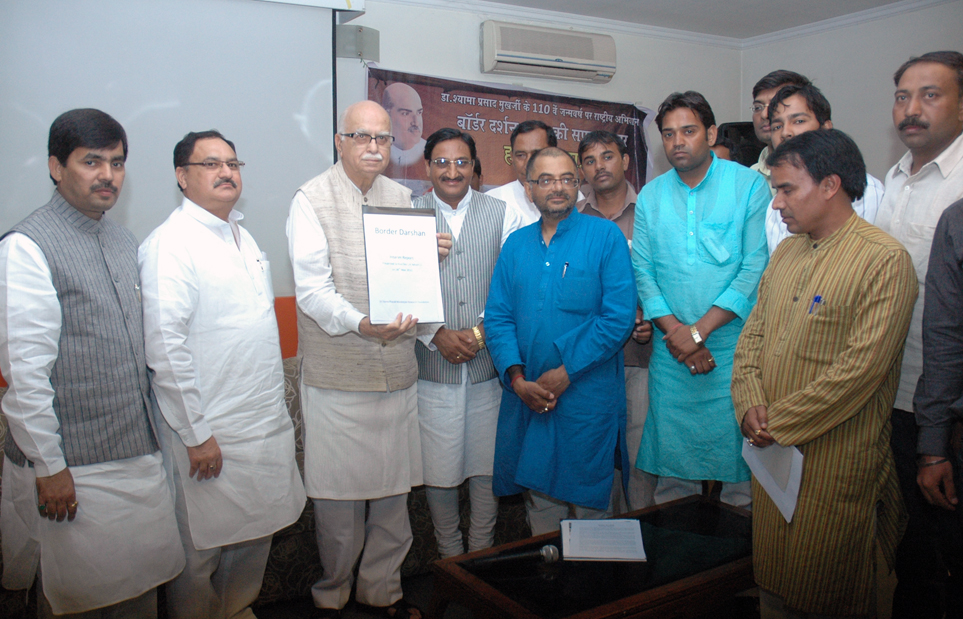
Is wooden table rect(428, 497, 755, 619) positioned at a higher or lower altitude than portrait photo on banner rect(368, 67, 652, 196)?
lower

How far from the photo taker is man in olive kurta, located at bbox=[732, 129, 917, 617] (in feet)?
5.42

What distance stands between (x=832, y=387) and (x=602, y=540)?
80 centimetres

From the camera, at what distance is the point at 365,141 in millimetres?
2262

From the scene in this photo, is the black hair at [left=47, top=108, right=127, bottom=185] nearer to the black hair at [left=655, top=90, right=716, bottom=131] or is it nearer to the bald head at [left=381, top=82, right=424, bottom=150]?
the black hair at [left=655, top=90, right=716, bottom=131]

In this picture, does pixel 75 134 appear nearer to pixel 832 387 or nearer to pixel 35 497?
pixel 35 497

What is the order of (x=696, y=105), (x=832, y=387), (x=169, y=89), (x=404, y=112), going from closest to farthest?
(x=832, y=387) → (x=696, y=105) → (x=169, y=89) → (x=404, y=112)

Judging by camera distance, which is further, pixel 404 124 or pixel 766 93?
pixel 404 124

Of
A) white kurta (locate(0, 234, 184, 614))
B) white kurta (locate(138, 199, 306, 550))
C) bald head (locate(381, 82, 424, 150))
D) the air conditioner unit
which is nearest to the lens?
white kurta (locate(0, 234, 184, 614))

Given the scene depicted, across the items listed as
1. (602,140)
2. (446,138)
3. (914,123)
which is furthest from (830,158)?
(446,138)

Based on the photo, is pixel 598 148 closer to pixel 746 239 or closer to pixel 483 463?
pixel 746 239

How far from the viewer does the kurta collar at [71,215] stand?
1.77 meters

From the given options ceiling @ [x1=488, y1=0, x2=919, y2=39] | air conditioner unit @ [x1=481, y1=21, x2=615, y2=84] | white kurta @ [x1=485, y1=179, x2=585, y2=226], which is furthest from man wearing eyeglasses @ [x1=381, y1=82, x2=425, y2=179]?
white kurta @ [x1=485, y1=179, x2=585, y2=226]

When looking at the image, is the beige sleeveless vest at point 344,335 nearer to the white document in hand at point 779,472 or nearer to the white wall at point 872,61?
the white document in hand at point 779,472

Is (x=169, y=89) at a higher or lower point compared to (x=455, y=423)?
higher
